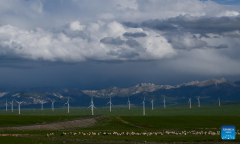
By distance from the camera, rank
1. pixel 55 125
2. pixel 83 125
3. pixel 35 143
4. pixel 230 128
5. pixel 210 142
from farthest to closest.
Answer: pixel 83 125 < pixel 55 125 < pixel 210 142 < pixel 35 143 < pixel 230 128

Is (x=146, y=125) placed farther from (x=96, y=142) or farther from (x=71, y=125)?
(x=96, y=142)

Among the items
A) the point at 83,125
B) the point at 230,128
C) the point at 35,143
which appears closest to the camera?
the point at 230,128

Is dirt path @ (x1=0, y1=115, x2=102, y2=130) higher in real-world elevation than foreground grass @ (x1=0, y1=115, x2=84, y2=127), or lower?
lower

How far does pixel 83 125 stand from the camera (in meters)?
133

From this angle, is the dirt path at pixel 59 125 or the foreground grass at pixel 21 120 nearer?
the dirt path at pixel 59 125

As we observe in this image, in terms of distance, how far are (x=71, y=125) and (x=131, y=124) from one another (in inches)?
906

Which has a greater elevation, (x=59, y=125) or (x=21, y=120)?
(x=21, y=120)

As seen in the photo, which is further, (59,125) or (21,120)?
(21,120)

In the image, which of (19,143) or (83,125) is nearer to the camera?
(19,143)

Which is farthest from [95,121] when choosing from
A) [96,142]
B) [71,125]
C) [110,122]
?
[96,142]

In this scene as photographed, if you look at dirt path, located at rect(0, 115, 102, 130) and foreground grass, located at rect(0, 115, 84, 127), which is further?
foreground grass, located at rect(0, 115, 84, 127)

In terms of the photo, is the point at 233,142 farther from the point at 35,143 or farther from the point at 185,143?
the point at 35,143

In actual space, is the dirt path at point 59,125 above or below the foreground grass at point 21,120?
below

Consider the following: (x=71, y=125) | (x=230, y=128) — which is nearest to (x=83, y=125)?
(x=71, y=125)
